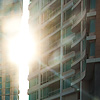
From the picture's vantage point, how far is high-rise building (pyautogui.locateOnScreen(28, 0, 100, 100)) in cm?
4384

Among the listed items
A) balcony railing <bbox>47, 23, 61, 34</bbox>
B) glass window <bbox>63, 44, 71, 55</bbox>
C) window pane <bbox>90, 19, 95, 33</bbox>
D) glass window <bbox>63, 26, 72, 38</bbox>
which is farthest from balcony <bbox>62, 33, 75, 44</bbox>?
window pane <bbox>90, 19, 95, 33</bbox>

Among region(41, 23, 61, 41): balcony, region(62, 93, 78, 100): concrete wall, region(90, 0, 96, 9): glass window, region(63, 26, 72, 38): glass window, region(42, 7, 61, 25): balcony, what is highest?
region(42, 7, 61, 25): balcony

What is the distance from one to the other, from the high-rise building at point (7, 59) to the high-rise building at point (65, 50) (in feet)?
22.7

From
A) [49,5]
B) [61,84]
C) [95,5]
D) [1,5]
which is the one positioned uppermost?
[1,5]

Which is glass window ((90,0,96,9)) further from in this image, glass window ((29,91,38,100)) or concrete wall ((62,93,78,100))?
glass window ((29,91,38,100))

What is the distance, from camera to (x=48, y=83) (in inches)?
2630

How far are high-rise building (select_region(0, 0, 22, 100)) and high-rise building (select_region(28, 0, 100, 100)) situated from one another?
6.93 m

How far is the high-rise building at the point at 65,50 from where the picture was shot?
144 feet

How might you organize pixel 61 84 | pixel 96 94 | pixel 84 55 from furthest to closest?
pixel 61 84 → pixel 84 55 → pixel 96 94

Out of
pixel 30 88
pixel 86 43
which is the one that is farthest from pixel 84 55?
pixel 30 88

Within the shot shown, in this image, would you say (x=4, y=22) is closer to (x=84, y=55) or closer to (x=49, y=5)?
(x=49, y=5)

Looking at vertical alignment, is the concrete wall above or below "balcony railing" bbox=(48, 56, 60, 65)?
below

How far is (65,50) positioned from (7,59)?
2192cm

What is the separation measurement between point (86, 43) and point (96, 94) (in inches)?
226
